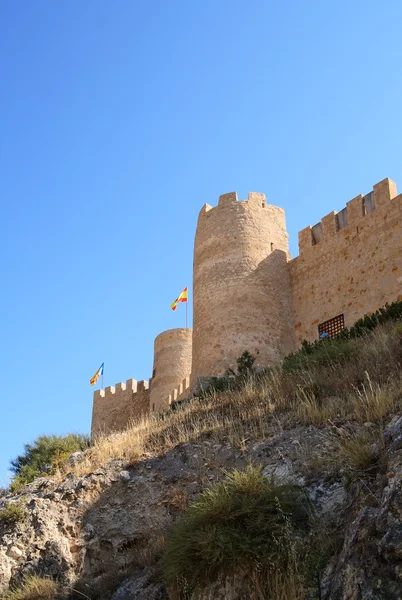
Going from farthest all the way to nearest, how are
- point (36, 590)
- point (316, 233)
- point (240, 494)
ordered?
point (316, 233) < point (36, 590) < point (240, 494)

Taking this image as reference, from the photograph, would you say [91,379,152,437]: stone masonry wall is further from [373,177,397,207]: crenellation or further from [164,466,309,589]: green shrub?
[164,466,309,589]: green shrub

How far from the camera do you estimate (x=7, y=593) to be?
7258mm

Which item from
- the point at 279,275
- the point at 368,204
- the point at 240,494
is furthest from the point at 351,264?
the point at 240,494

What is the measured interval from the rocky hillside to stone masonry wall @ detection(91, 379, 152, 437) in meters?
16.2

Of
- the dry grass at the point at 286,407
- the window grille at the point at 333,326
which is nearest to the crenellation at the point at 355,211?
the window grille at the point at 333,326

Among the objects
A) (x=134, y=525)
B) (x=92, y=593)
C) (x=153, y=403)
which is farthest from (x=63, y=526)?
(x=153, y=403)

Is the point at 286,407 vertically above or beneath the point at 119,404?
beneath

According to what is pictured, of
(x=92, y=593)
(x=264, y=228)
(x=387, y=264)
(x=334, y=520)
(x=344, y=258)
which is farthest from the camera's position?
(x=264, y=228)

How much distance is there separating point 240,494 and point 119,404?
23.0 meters

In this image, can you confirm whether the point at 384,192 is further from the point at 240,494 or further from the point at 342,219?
the point at 240,494

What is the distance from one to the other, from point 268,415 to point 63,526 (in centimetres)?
301

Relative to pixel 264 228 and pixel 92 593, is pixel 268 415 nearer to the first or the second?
pixel 92 593

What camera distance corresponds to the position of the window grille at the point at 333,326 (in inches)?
709

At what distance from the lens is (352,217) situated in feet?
61.2
